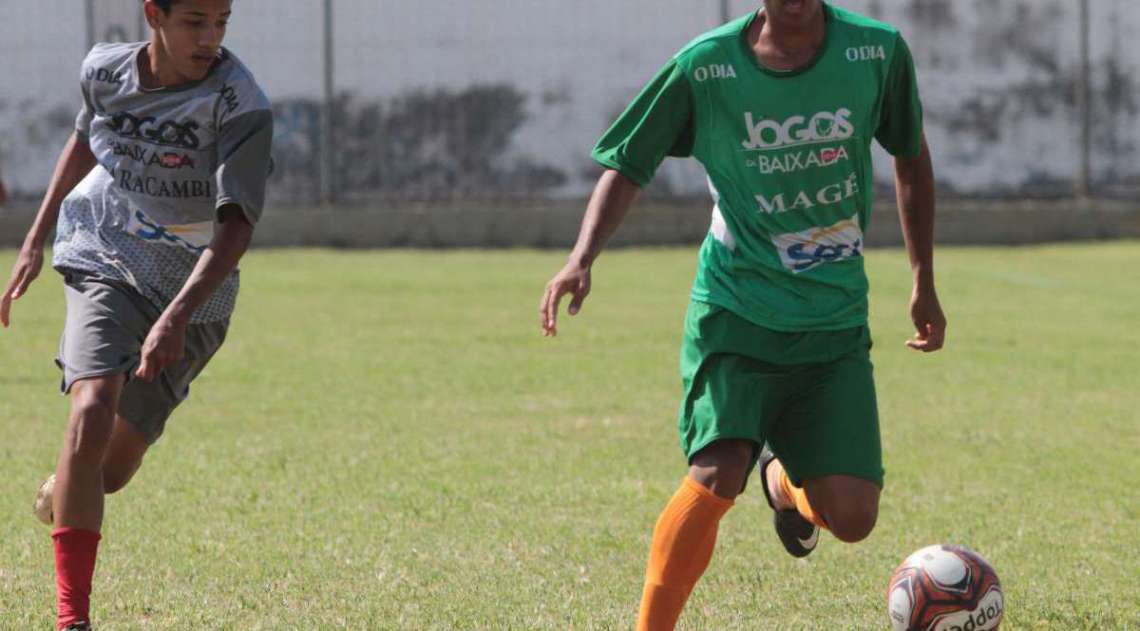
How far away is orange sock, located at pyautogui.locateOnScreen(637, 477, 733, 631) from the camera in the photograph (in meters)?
4.78

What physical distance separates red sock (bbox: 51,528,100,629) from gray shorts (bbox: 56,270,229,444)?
415 millimetres

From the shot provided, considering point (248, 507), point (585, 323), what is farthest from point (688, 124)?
point (585, 323)

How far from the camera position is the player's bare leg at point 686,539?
478 centimetres

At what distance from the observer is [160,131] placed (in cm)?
537

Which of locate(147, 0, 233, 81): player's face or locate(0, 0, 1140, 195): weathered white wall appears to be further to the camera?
locate(0, 0, 1140, 195): weathered white wall

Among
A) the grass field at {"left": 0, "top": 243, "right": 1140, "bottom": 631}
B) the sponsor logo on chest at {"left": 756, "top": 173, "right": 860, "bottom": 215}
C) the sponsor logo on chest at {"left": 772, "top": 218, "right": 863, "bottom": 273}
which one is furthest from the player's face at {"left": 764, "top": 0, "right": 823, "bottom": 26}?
the grass field at {"left": 0, "top": 243, "right": 1140, "bottom": 631}

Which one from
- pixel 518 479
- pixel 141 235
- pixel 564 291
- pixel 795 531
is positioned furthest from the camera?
pixel 518 479

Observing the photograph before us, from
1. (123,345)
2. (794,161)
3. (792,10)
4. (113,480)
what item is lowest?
(113,480)

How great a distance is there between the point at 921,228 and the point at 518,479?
3.12 metres

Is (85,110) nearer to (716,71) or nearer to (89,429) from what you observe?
(89,429)

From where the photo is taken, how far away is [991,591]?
5156mm

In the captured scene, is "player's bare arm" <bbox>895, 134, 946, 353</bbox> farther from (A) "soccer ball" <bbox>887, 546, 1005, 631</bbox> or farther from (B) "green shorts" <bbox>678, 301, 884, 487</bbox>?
(A) "soccer ball" <bbox>887, 546, 1005, 631</bbox>

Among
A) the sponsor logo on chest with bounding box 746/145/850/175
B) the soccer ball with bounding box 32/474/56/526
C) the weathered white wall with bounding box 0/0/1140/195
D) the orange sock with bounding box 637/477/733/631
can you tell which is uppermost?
the sponsor logo on chest with bounding box 746/145/850/175

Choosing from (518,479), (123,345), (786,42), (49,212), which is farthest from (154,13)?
(518,479)
